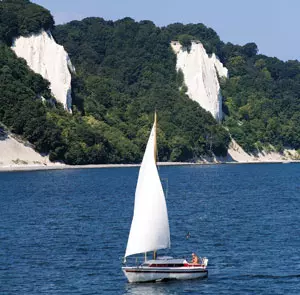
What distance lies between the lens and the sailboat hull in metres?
55.7

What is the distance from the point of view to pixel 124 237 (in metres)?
77.2

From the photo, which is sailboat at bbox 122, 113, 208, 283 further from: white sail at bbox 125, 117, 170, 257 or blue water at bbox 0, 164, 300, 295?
blue water at bbox 0, 164, 300, 295

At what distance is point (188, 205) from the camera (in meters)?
109

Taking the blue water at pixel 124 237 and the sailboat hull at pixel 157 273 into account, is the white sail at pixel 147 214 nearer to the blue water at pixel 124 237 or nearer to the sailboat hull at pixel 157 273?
the sailboat hull at pixel 157 273

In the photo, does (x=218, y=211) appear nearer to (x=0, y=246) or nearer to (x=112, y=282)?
(x=0, y=246)

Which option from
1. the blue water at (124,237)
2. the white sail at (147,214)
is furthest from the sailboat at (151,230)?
the blue water at (124,237)

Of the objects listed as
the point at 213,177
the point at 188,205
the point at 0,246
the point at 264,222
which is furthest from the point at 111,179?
the point at 0,246

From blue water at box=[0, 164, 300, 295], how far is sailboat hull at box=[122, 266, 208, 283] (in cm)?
42

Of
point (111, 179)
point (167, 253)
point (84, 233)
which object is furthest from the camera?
point (111, 179)

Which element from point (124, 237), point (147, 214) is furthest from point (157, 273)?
point (124, 237)

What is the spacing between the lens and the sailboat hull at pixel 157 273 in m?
55.7

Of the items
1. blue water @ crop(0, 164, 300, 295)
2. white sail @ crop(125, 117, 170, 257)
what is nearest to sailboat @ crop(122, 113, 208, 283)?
white sail @ crop(125, 117, 170, 257)

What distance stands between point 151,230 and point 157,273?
282 centimetres

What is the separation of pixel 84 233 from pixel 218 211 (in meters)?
25.1
